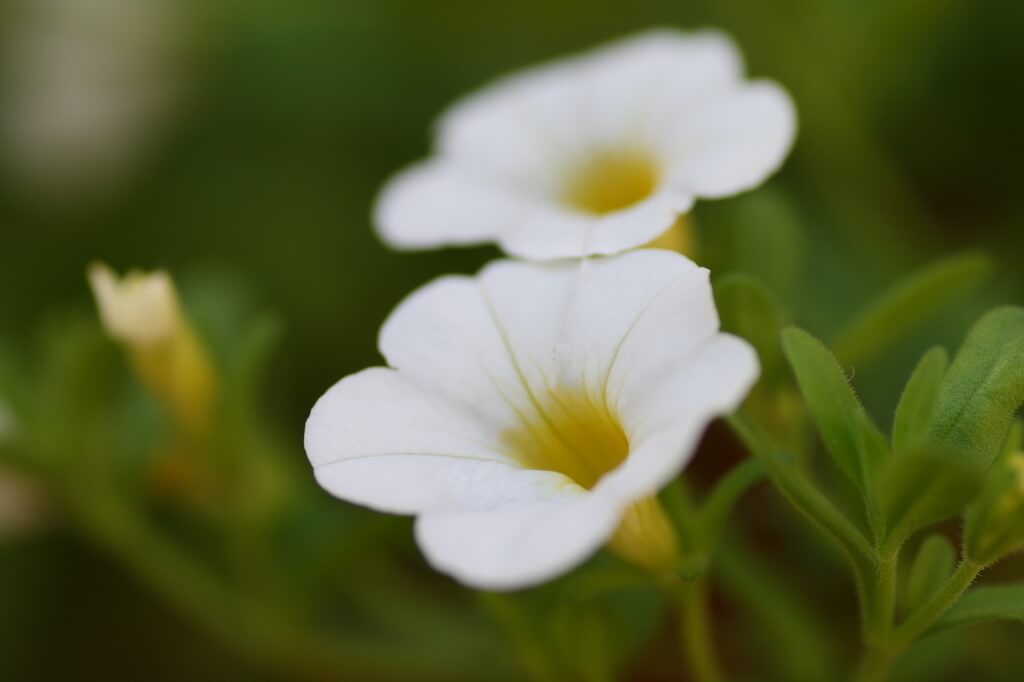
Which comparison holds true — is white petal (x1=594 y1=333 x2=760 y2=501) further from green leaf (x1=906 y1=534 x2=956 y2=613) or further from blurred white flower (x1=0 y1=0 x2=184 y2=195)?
blurred white flower (x1=0 y1=0 x2=184 y2=195)

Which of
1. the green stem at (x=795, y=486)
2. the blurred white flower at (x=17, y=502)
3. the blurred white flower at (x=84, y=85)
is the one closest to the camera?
the green stem at (x=795, y=486)

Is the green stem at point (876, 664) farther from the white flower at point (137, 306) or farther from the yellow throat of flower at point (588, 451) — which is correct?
the white flower at point (137, 306)

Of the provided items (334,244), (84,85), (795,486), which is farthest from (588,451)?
(84,85)

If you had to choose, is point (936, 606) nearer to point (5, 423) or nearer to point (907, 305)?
point (907, 305)

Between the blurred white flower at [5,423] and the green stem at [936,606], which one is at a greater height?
the blurred white flower at [5,423]

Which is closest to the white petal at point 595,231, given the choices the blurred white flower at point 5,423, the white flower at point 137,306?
the white flower at point 137,306

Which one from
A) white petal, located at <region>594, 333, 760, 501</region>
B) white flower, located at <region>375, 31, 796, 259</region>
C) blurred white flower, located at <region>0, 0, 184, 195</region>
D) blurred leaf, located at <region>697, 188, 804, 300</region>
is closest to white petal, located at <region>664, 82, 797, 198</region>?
white flower, located at <region>375, 31, 796, 259</region>
